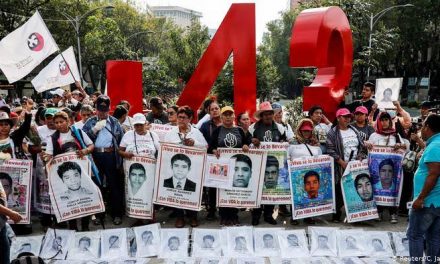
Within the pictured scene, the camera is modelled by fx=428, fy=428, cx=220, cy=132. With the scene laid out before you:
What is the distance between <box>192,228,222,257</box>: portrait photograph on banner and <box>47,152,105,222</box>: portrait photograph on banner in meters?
1.41

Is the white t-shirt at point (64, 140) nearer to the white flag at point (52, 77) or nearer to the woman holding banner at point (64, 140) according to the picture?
the woman holding banner at point (64, 140)

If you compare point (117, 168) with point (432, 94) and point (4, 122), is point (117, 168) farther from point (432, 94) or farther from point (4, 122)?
point (432, 94)

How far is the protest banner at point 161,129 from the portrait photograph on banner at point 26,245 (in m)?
2.28

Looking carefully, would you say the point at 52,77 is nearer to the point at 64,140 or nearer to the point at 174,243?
the point at 64,140

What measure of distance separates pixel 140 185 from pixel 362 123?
3.44 meters

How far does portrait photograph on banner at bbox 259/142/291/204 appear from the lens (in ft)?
20.2

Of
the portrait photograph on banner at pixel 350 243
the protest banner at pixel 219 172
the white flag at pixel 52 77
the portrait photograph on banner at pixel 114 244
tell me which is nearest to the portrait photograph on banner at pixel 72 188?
the portrait photograph on banner at pixel 114 244

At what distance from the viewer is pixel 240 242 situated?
17.6ft

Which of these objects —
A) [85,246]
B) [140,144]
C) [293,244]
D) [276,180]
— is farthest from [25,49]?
[293,244]

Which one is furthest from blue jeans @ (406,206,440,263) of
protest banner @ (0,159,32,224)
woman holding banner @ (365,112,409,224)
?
protest banner @ (0,159,32,224)

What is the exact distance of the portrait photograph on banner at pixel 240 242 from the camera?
5227mm

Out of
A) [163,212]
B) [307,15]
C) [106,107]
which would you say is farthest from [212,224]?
[307,15]

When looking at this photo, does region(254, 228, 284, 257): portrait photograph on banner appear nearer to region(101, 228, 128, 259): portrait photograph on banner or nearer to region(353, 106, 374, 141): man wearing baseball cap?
region(101, 228, 128, 259): portrait photograph on banner

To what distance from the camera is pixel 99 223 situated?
6430mm
